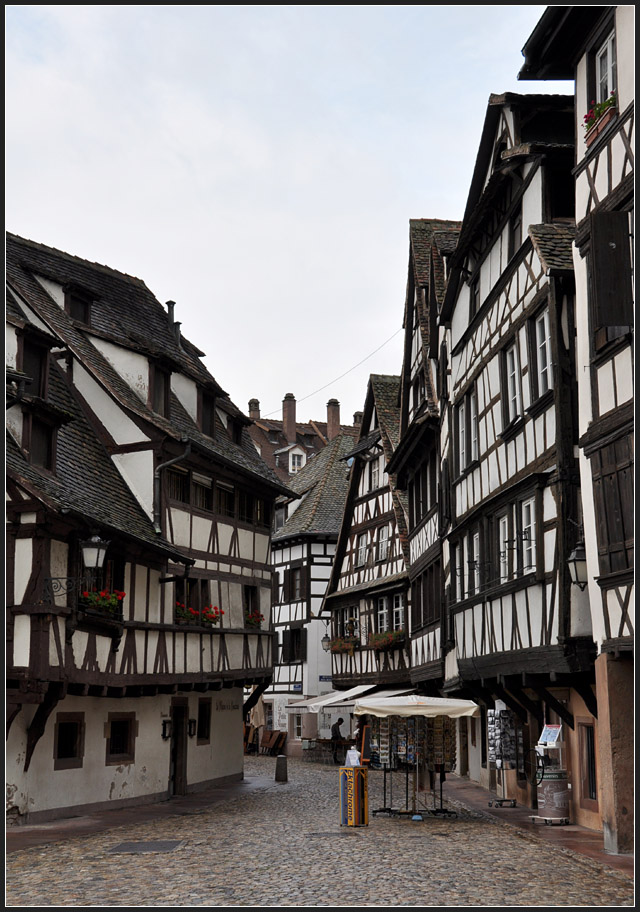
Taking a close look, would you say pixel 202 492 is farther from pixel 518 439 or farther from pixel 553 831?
pixel 553 831

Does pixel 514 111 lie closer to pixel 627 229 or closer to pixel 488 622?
pixel 627 229

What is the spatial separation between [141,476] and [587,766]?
1133 cm

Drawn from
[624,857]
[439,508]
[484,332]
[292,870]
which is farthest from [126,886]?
[439,508]

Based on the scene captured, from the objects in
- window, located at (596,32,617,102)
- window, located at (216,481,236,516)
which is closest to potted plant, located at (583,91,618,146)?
window, located at (596,32,617,102)

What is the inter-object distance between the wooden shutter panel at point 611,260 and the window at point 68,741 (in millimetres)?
12590

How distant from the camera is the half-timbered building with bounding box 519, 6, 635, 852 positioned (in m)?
13.2

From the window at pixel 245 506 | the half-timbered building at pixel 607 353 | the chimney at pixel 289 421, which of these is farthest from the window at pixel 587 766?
the chimney at pixel 289 421

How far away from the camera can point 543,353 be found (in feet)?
56.5

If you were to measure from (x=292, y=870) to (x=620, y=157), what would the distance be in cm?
931

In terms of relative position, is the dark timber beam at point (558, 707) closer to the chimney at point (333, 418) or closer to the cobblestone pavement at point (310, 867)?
the cobblestone pavement at point (310, 867)

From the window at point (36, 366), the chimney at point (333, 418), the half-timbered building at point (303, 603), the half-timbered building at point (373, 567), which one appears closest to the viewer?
the window at point (36, 366)

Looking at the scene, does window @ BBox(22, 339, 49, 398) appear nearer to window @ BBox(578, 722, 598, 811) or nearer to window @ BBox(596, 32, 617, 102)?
window @ BBox(596, 32, 617, 102)

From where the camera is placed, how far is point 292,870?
13.0 metres

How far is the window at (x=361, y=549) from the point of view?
135ft
